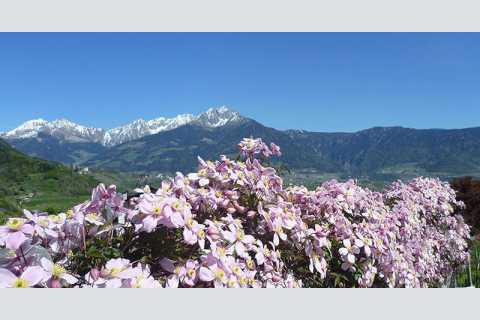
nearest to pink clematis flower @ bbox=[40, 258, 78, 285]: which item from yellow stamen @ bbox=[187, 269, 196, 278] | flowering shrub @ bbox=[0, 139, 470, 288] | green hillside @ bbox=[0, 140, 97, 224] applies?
flowering shrub @ bbox=[0, 139, 470, 288]

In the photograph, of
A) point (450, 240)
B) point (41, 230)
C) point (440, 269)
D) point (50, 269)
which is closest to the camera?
point (50, 269)

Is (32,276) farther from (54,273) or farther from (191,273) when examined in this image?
(191,273)

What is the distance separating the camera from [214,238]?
2.98 metres

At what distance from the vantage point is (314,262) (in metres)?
3.61

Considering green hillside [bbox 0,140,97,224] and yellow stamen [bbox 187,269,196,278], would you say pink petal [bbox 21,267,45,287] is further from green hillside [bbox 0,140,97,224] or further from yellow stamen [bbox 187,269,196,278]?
green hillside [bbox 0,140,97,224]

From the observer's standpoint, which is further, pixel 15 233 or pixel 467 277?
pixel 467 277

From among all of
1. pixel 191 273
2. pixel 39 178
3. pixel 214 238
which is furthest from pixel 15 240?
pixel 39 178

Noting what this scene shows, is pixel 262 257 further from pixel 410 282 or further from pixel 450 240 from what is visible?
pixel 450 240

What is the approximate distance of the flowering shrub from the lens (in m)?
2.39

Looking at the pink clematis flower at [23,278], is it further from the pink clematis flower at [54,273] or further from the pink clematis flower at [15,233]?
the pink clematis flower at [15,233]

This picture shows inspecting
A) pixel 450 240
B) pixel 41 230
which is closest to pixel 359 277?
pixel 41 230

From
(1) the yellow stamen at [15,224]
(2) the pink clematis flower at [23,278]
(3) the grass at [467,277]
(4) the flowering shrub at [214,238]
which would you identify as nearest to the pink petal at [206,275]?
(4) the flowering shrub at [214,238]

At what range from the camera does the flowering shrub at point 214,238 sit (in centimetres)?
239

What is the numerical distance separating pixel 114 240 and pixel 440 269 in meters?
7.72
